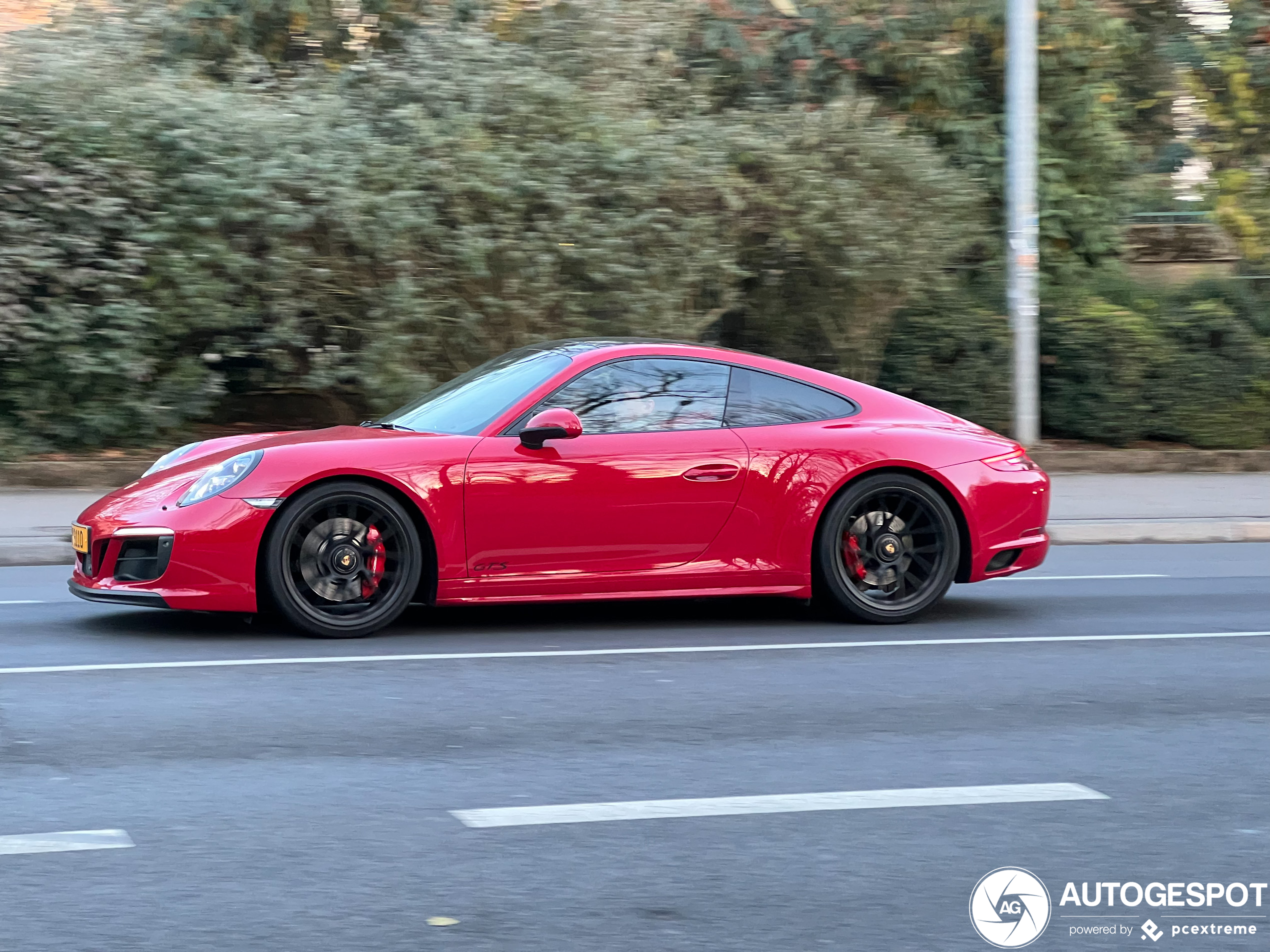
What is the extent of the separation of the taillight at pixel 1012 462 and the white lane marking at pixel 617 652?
0.84m

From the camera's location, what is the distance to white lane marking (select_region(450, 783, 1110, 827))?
469cm

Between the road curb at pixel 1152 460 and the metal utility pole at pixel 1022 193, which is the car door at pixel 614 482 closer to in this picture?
the metal utility pole at pixel 1022 193

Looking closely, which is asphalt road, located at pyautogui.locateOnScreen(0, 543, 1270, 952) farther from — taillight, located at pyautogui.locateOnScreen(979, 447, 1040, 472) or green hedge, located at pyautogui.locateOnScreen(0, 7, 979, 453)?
green hedge, located at pyautogui.locateOnScreen(0, 7, 979, 453)

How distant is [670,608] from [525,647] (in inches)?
51.5

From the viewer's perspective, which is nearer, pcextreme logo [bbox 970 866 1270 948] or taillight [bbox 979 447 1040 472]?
pcextreme logo [bbox 970 866 1270 948]

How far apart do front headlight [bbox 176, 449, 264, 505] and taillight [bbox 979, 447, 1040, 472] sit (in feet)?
11.4

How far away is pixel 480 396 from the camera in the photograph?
7809mm

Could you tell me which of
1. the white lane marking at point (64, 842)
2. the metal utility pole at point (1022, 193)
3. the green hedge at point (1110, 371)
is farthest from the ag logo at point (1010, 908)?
the green hedge at point (1110, 371)

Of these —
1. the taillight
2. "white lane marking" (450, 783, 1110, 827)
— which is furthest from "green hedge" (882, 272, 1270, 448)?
"white lane marking" (450, 783, 1110, 827)

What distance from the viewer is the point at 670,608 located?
8.39m

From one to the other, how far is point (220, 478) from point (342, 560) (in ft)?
2.08

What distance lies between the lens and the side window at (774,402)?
782 cm

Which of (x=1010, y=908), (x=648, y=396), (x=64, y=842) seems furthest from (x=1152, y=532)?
(x=64, y=842)

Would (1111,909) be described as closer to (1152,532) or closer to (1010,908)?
(1010,908)
